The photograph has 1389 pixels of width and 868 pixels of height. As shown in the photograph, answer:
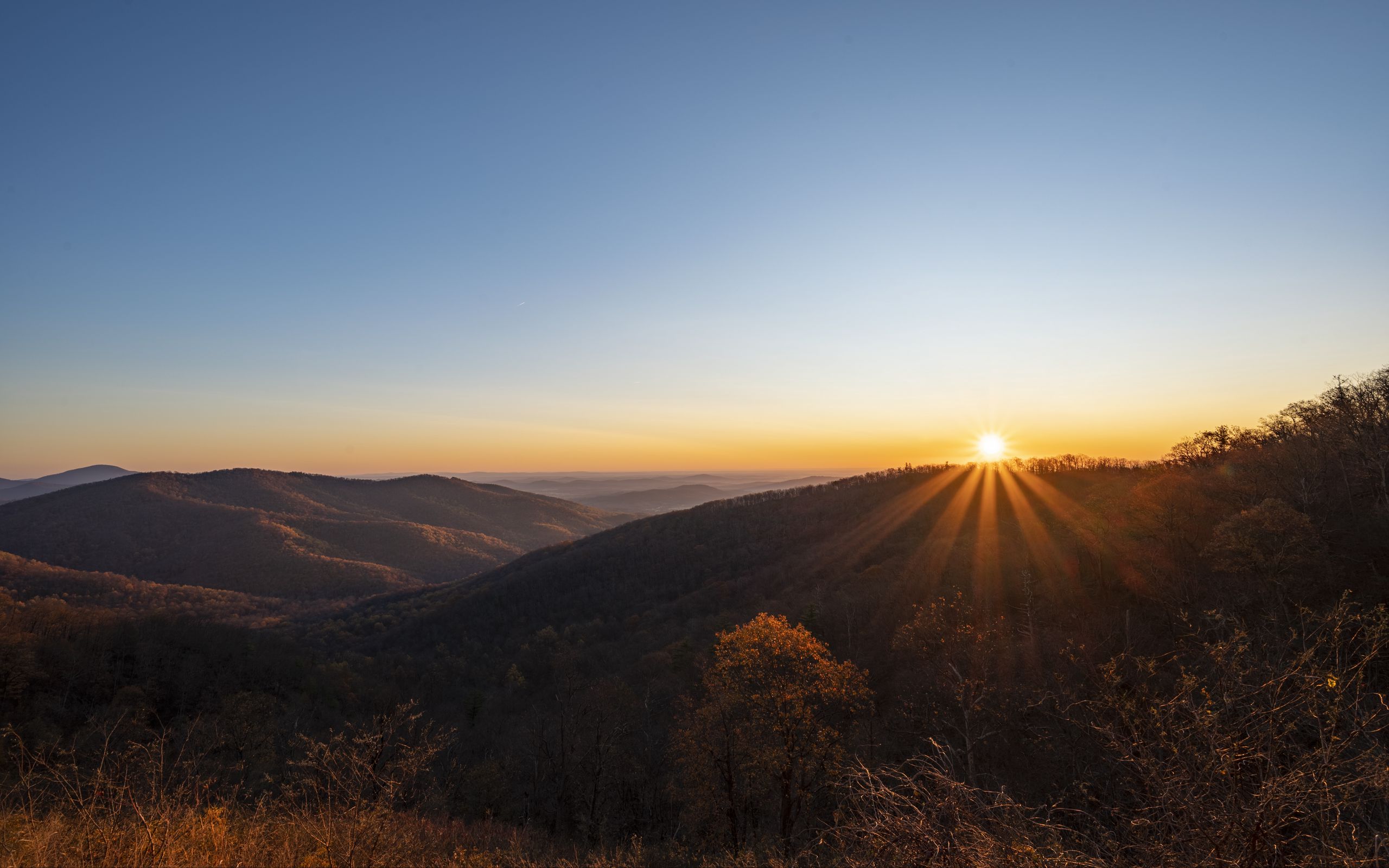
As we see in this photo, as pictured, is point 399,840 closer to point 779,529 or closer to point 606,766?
point 606,766

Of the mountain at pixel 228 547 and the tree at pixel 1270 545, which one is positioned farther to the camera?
the mountain at pixel 228 547

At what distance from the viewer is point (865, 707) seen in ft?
83.1

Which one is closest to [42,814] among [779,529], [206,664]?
[206,664]

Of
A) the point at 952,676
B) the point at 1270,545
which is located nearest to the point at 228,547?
the point at 952,676

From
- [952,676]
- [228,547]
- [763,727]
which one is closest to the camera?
[763,727]

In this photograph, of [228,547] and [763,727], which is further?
[228,547]

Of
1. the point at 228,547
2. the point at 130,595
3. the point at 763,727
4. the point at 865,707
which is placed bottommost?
the point at 130,595

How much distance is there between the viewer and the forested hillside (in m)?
6.94

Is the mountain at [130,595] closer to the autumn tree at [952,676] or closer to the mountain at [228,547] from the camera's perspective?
the mountain at [228,547]

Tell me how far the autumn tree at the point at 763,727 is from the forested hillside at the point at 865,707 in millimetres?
159

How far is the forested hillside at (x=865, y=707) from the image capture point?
6.94m

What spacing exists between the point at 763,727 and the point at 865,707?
5834 millimetres

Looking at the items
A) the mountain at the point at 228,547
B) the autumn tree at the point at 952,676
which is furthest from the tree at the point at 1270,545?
the mountain at the point at 228,547

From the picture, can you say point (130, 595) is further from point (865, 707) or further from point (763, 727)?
point (865, 707)
